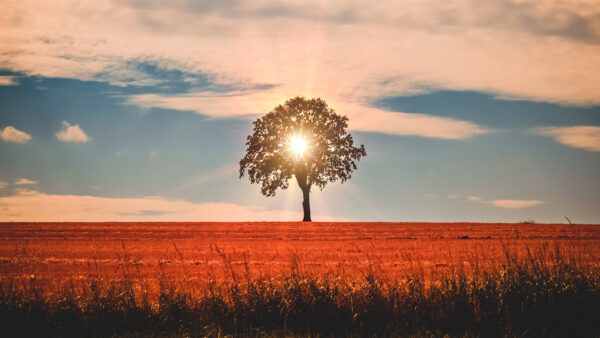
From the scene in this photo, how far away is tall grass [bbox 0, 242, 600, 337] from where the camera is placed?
1167 centimetres

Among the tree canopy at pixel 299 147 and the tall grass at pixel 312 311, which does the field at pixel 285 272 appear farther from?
the tree canopy at pixel 299 147

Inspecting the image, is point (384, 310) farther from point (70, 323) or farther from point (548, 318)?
point (70, 323)

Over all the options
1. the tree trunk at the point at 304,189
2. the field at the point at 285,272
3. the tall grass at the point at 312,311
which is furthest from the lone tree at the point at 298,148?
the tall grass at the point at 312,311

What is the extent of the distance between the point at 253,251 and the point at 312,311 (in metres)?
15.6

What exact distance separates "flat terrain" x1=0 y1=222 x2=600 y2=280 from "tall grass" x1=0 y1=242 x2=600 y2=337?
1.24 metres

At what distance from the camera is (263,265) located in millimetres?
21062

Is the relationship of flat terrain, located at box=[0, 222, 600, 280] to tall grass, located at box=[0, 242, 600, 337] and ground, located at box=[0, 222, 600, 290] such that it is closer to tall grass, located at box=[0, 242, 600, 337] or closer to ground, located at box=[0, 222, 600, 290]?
ground, located at box=[0, 222, 600, 290]

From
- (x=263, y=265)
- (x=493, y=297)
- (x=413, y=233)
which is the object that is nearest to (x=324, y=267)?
(x=263, y=265)

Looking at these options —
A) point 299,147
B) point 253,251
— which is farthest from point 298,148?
point 253,251

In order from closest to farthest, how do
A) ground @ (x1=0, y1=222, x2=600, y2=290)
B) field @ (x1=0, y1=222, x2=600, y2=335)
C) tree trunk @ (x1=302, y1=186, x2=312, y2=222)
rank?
field @ (x1=0, y1=222, x2=600, y2=335)
ground @ (x1=0, y1=222, x2=600, y2=290)
tree trunk @ (x1=302, y1=186, x2=312, y2=222)

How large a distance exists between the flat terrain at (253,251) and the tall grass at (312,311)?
1243mm

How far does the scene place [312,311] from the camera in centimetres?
1179

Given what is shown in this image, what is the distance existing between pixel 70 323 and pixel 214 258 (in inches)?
521

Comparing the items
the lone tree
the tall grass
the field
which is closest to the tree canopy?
the lone tree
